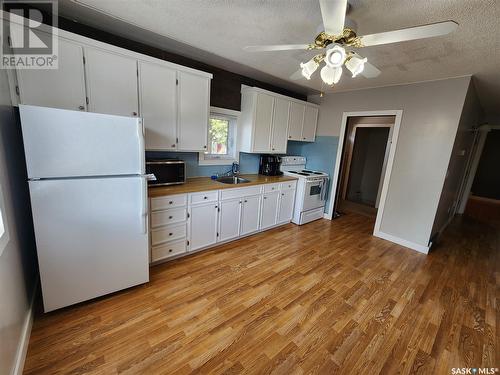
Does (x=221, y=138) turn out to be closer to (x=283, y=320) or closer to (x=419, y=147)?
(x=283, y=320)

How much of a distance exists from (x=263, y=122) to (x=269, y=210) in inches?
56.7

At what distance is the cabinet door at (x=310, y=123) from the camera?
4.16 m

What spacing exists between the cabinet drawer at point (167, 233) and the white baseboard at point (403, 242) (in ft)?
10.6

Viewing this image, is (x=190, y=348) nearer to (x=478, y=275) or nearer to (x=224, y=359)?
(x=224, y=359)

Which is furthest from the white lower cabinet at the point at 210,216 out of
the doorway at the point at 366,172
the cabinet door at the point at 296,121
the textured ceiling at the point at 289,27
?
the doorway at the point at 366,172

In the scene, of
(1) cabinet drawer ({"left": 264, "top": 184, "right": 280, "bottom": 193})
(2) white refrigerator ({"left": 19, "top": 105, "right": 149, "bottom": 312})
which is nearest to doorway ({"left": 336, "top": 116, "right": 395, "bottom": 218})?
(1) cabinet drawer ({"left": 264, "top": 184, "right": 280, "bottom": 193})

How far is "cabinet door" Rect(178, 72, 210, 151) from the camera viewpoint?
2539 mm

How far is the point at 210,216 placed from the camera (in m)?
2.79

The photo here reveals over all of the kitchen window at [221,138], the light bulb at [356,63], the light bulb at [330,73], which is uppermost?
the light bulb at [356,63]

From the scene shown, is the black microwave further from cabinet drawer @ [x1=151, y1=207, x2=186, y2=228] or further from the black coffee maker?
the black coffee maker

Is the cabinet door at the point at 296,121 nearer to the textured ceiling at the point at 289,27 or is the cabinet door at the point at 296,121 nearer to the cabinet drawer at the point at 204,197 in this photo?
the textured ceiling at the point at 289,27

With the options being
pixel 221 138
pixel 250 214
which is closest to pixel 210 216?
pixel 250 214

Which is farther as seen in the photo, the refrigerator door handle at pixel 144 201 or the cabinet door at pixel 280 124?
the cabinet door at pixel 280 124

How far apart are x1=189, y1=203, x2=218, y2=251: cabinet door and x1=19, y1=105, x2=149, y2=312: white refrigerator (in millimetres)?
716
